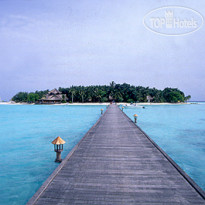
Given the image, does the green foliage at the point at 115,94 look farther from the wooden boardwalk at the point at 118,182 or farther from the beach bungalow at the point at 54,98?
the wooden boardwalk at the point at 118,182

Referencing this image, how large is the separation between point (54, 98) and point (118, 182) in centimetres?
5840

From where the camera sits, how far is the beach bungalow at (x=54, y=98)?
58688 millimetres

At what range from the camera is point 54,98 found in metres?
58.5

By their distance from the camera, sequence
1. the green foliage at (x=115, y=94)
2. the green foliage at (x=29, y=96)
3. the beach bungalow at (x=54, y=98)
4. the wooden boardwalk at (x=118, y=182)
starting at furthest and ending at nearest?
the green foliage at (x=29, y=96)
the beach bungalow at (x=54, y=98)
the green foliage at (x=115, y=94)
the wooden boardwalk at (x=118, y=182)

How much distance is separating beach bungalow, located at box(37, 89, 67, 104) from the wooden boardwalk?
5596 centimetres

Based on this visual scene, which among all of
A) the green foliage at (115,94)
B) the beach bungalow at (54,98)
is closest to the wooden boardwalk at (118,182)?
the green foliage at (115,94)

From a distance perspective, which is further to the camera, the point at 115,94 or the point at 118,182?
the point at 115,94

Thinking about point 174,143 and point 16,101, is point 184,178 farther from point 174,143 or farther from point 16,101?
point 16,101

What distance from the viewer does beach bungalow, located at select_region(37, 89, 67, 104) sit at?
5869cm

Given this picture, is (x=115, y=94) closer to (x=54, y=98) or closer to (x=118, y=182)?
(x=54, y=98)

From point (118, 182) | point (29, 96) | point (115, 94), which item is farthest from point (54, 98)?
point (118, 182)

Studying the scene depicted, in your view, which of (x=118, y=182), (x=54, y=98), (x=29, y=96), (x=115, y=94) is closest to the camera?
(x=118, y=182)

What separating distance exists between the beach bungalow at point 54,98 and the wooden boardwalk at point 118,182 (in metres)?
56.0

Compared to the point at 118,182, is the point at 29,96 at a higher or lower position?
higher
